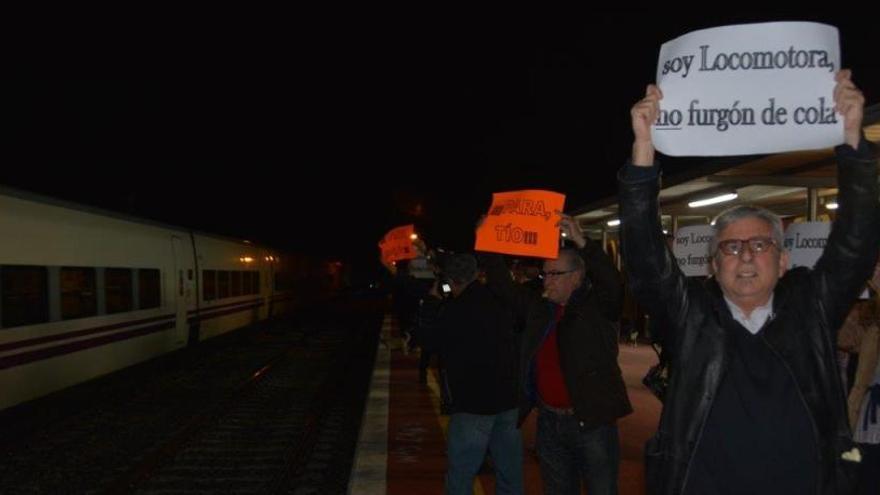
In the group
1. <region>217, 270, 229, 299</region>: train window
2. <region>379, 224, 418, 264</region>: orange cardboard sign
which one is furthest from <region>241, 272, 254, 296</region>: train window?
<region>379, 224, 418, 264</region>: orange cardboard sign

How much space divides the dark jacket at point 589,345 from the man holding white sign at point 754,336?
1.72m

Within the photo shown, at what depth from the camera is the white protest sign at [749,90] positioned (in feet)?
9.09

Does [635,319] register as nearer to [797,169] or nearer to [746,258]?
[797,169]

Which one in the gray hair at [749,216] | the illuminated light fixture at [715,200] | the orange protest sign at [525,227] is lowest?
the gray hair at [749,216]

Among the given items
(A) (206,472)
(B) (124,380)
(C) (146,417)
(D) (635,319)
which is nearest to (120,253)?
(B) (124,380)

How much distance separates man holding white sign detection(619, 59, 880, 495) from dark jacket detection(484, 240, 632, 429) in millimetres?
1716

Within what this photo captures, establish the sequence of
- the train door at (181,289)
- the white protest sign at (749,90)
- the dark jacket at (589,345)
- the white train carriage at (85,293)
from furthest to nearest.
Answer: the train door at (181,289)
the white train carriage at (85,293)
the dark jacket at (589,345)
the white protest sign at (749,90)

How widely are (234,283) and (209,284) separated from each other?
384 cm

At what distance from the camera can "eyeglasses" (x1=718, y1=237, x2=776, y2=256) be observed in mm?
2529

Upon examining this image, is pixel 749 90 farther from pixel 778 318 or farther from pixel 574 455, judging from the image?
pixel 574 455

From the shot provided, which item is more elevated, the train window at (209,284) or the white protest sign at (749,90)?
the white protest sign at (749,90)

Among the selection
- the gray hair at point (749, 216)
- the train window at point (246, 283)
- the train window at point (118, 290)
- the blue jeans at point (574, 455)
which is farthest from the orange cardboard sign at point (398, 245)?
the train window at point (246, 283)

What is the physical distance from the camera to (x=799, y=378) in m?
2.37

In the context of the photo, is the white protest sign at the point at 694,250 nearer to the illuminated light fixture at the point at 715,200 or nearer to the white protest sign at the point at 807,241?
the white protest sign at the point at 807,241
